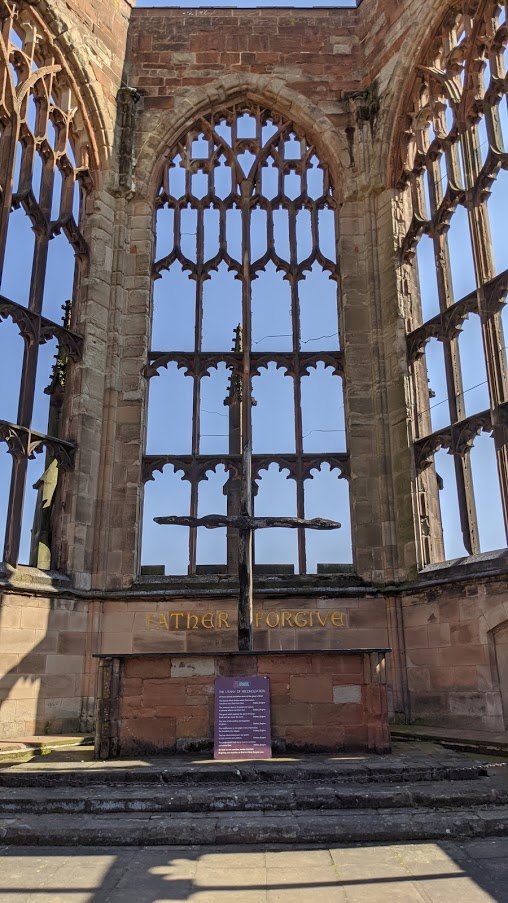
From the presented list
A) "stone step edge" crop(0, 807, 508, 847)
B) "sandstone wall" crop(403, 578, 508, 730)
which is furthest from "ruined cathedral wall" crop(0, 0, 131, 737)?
"stone step edge" crop(0, 807, 508, 847)

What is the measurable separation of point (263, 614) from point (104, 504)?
3.05 m

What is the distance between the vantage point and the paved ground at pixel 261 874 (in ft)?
12.5

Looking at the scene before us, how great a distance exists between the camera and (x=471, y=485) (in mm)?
10578

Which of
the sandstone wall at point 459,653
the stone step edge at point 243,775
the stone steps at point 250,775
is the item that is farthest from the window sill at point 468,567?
the stone step edge at point 243,775

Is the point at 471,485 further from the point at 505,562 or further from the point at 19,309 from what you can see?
the point at 19,309

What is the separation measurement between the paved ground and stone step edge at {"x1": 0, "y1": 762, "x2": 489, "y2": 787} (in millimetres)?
1542

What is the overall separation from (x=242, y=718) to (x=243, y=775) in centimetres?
→ 113

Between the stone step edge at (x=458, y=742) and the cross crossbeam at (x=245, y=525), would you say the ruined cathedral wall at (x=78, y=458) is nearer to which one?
the cross crossbeam at (x=245, y=525)

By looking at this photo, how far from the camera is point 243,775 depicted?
249 inches

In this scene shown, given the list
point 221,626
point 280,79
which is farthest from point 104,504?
point 280,79

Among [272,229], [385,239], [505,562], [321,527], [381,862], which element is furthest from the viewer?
[272,229]

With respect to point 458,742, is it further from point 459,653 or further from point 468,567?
point 468,567

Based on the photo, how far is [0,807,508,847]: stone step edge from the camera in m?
4.83

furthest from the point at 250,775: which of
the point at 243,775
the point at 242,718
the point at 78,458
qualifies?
the point at 78,458
